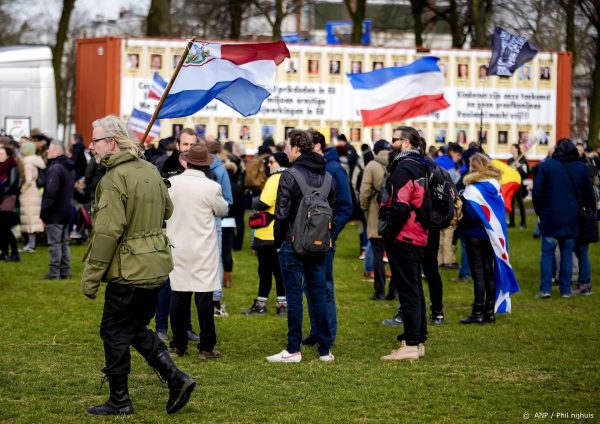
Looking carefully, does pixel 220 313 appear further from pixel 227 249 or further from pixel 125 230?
pixel 125 230

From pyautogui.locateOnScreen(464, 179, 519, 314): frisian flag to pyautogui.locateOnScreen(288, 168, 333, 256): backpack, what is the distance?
313 centimetres

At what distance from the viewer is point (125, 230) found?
298 inches

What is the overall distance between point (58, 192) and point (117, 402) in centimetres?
804

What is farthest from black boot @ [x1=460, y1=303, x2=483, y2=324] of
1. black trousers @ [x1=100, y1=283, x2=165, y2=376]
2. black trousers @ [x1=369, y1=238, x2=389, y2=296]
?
black trousers @ [x1=100, y1=283, x2=165, y2=376]

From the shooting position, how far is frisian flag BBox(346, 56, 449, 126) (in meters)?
17.2

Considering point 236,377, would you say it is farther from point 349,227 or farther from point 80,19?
point 80,19

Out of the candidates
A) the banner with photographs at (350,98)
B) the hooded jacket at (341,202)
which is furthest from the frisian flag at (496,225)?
the banner with photographs at (350,98)

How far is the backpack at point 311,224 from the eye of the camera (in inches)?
376

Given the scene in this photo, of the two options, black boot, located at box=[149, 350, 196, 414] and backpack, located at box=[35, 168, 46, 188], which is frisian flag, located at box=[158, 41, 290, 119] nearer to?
black boot, located at box=[149, 350, 196, 414]

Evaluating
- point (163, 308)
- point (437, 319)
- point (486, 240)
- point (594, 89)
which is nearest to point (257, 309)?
point (437, 319)

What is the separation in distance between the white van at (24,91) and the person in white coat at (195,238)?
16.1 meters

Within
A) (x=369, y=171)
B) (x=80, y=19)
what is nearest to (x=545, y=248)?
(x=369, y=171)

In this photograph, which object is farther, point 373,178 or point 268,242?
point 373,178

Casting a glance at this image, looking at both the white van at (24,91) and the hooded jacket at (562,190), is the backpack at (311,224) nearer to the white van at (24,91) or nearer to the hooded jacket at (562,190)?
the hooded jacket at (562,190)
